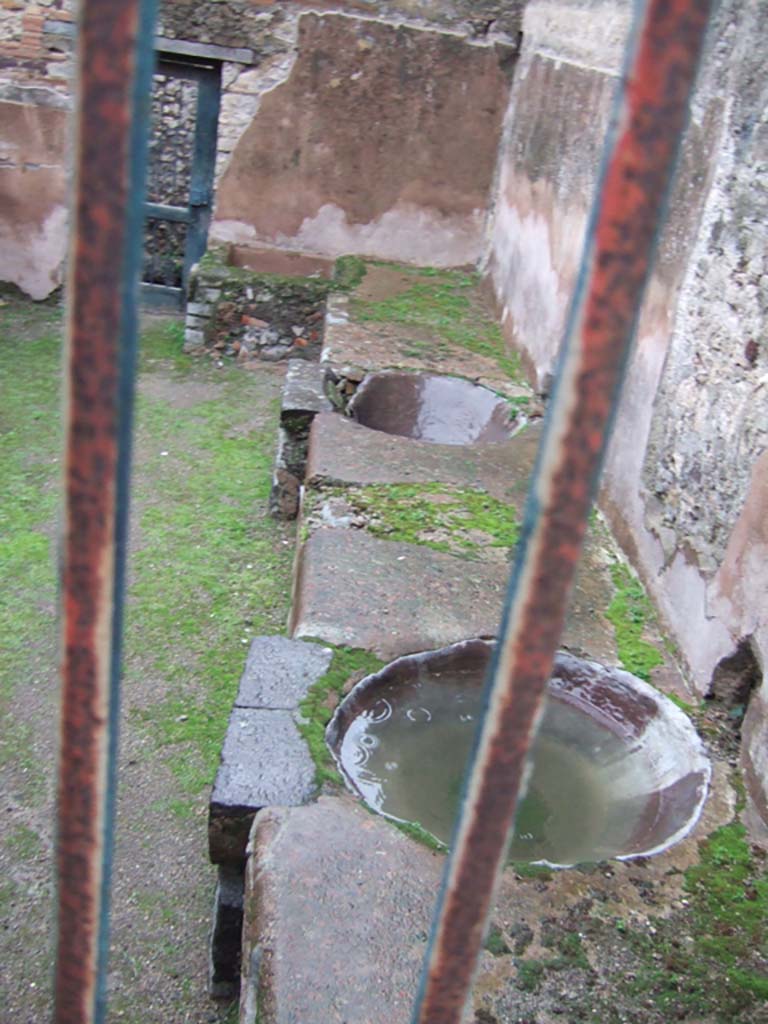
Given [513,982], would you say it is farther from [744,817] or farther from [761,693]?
[761,693]

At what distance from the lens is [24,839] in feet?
9.35

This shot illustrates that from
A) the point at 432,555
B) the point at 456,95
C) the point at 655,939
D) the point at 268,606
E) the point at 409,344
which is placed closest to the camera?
the point at 655,939

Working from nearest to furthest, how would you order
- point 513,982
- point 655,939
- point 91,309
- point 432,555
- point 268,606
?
1. point 91,309
2. point 513,982
3. point 655,939
4. point 432,555
5. point 268,606

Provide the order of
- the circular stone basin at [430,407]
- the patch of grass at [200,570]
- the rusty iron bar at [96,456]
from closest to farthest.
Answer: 1. the rusty iron bar at [96,456]
2. the patch of grass at [200,570]
3. the circular stone basin at [430,407]

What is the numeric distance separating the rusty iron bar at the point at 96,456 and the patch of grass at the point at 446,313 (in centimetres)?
482

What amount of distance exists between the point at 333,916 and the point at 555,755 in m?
1.12

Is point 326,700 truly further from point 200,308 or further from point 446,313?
point 200,308

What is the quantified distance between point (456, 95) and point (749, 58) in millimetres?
4509

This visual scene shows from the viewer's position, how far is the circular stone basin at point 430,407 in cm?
520

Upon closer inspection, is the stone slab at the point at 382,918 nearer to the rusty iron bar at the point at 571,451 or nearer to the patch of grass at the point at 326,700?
the patch of grass at the point at 326,700

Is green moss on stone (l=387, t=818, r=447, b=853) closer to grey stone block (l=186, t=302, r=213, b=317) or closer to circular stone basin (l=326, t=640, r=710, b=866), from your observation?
circular stone basin (l=326, t=640, r=710, b=866)

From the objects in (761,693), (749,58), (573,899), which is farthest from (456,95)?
(573,899)

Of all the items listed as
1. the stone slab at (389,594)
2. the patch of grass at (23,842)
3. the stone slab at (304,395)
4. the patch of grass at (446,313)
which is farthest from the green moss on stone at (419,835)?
the patch of grass at (446,313)

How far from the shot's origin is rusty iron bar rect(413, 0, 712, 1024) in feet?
2.14
